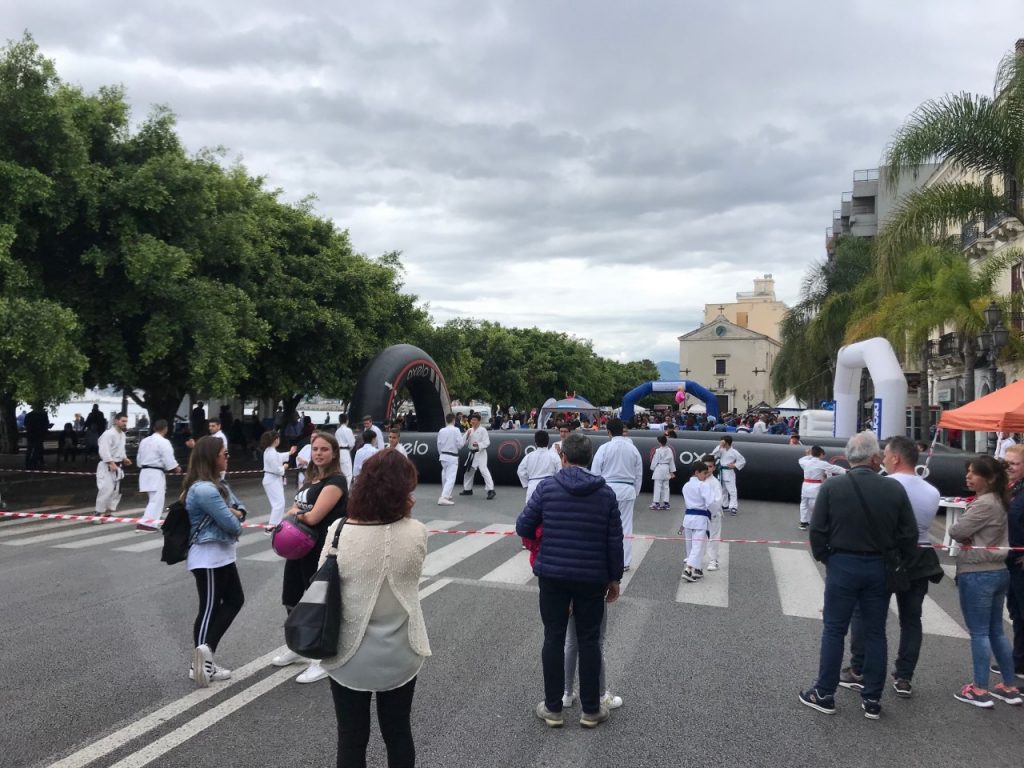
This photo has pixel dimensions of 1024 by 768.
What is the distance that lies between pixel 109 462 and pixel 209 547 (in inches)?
383

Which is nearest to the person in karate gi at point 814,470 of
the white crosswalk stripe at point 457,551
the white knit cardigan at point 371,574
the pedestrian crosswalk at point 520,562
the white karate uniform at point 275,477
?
the pedestrian crosswalk at point 520,562

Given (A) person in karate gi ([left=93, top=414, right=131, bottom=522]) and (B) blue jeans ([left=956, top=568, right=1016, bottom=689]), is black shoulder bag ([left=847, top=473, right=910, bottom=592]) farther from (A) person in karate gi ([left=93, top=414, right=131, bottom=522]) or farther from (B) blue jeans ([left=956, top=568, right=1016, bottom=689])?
(A) person in karate gi ([left=93, top=414, right=131, bottom=522])

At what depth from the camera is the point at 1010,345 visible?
1909cm

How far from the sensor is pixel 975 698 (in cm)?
531

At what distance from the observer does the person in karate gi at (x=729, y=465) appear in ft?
48.9

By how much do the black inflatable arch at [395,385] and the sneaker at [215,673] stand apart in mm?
15616

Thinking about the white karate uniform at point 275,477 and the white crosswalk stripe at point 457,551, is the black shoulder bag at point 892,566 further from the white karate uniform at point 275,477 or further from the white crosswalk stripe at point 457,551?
the white karate uniform at point 275,477

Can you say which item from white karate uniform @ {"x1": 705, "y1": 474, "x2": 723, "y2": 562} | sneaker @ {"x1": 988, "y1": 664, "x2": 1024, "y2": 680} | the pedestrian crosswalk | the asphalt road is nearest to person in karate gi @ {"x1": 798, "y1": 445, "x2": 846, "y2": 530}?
the pedestrian crosswalk

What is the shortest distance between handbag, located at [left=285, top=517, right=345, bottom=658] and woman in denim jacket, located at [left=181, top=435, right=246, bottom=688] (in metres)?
2.16

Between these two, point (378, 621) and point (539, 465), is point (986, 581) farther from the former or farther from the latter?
point (539, 465)

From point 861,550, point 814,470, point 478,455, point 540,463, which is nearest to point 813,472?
point 814,470

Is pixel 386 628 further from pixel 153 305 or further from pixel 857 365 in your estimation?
pixel 857 365

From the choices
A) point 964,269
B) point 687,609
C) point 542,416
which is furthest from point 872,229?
point 687,609

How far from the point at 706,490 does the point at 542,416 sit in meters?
30.4
